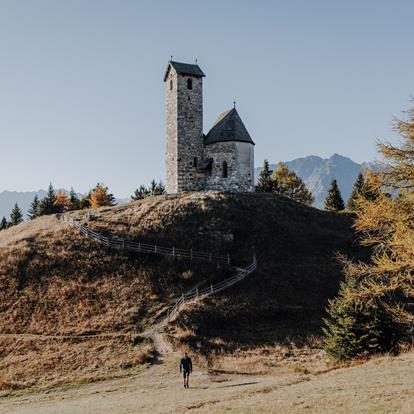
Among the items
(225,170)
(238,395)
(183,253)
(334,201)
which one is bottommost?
(238,395)

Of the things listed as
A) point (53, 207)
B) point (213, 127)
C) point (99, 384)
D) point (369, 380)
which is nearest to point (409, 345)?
point (369, 380)

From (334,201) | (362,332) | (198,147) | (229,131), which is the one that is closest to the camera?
(362,332)

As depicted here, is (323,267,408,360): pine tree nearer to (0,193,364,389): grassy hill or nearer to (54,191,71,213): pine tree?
(0,193,364,389): grassy hill

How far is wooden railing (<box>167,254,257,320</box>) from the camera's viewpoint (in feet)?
134

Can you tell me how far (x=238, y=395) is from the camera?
64.0 ft

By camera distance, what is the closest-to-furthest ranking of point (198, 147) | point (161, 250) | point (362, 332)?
point (362, 332) → point (161, 250) → point (198, 147)

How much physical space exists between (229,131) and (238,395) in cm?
4624

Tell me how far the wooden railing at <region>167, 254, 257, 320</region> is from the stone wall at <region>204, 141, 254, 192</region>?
15006 millimetres

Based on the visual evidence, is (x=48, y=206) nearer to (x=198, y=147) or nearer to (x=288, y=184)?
(x=198, y=147)

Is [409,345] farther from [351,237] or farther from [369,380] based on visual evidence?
[351,237]

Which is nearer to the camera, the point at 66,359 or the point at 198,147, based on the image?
the point at 66,359

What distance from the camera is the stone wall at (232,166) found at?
61.2 meters

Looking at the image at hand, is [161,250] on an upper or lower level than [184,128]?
lower

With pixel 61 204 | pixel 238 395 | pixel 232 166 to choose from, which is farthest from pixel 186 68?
pixel 238 395
